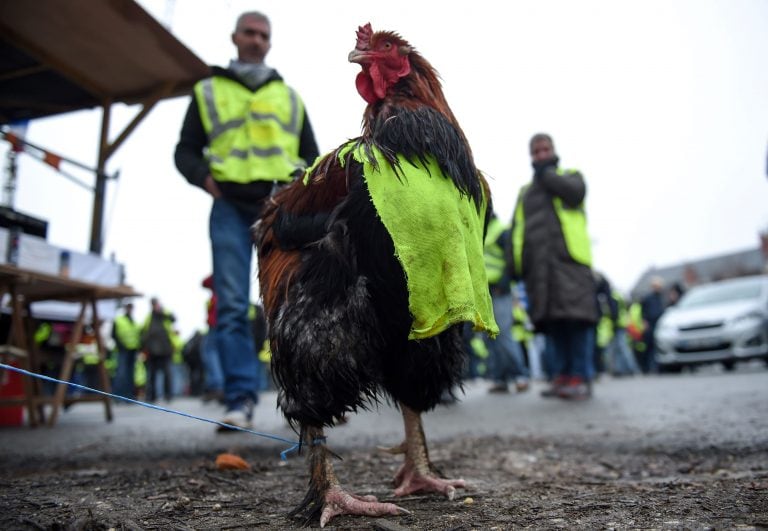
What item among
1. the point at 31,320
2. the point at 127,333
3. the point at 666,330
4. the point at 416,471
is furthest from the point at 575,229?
the point at 127,333

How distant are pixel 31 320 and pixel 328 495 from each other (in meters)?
4.83

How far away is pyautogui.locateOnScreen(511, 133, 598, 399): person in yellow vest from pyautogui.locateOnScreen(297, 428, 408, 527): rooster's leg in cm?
391

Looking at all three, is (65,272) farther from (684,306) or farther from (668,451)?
(684,306)

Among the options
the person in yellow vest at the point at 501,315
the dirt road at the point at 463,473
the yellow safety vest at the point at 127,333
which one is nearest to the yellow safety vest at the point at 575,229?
the person in yellow vest at the point at 501,315

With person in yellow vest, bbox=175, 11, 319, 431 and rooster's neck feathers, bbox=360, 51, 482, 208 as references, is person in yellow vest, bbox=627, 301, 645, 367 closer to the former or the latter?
person in yellow vest, bbox=175, 11, 319, 431

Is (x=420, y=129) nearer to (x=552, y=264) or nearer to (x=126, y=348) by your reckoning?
(x=552, y=264)

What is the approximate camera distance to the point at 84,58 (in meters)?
6.27

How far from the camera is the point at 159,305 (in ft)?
39.9

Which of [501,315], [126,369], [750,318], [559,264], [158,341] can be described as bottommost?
[126,369]

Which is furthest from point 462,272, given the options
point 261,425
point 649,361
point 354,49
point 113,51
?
point 649,361

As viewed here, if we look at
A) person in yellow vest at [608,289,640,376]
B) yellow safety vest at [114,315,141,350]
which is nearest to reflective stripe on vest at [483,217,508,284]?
person in yellow vest at [608,289,640,376]

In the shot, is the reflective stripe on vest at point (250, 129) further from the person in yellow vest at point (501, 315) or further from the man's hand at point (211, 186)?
the person in yellow vest at point (501, 315)

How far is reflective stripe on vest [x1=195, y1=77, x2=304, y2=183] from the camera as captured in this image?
3542 mm

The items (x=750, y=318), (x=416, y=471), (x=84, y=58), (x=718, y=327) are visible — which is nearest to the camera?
(x=416, y=471)
